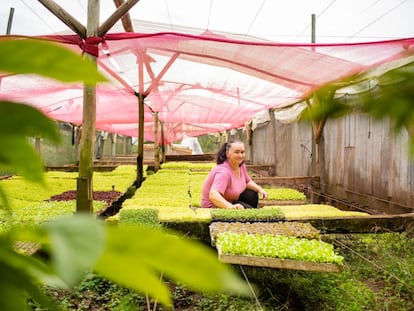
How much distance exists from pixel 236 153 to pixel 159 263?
4418mm

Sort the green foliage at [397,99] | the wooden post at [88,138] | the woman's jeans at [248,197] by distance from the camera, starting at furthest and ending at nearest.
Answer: the woman's jeans at [248,197], the wooden post at [88,138], the green foliage at [397,99]

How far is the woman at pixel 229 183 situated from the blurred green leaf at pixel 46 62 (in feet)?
13.4

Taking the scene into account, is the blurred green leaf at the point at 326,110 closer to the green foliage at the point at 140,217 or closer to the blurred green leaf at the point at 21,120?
the blurred green leaf at the point at 21,120

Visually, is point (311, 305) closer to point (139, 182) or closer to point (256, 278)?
point (256, 278)

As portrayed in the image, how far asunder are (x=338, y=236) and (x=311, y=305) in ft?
7.42

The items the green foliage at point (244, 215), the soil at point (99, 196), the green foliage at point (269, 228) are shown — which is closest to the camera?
the green foliage at point (269, 228)

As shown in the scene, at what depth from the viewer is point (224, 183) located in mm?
4426

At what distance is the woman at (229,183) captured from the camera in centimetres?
439

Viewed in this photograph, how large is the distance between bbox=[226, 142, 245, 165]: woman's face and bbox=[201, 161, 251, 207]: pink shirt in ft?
0.35

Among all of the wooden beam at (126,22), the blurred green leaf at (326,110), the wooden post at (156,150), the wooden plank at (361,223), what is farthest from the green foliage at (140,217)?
the wooden post at (156,150)

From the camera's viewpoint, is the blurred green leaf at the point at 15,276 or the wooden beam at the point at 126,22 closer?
the blurred green leaf at the point at 15,276

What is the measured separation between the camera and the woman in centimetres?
439

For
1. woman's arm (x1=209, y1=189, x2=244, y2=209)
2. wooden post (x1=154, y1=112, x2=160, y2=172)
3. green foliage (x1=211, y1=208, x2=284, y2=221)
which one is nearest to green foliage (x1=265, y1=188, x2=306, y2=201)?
woman's arm (x1=209, y1=189, x2=244, y2=209)

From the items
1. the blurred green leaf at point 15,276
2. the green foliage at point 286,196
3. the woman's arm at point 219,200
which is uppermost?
the blurred green leaf at point 15,276
